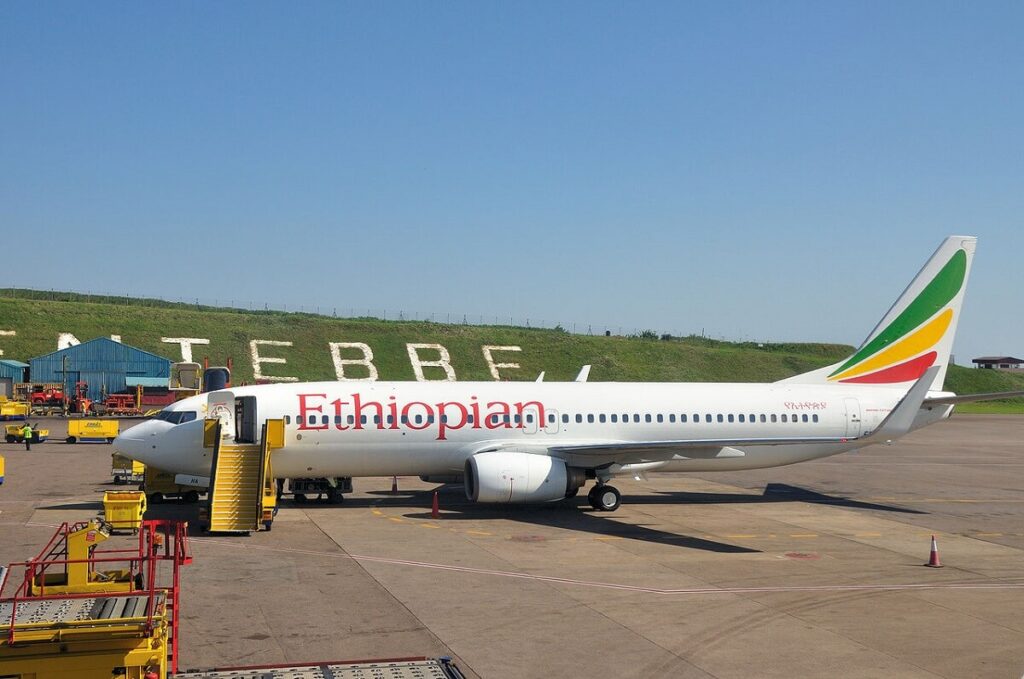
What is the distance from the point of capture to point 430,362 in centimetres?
10275

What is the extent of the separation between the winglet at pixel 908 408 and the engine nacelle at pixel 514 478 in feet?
35.1

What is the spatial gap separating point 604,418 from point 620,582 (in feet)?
39.8

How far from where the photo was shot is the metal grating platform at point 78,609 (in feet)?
37.8

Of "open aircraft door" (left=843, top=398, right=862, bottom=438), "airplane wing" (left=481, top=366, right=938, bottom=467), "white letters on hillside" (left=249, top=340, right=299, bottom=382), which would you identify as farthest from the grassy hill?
"open aircraft door" (left=843, top=398, right=862, bottom=438)

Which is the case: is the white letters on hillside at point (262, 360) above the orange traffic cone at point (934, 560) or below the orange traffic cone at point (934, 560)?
above

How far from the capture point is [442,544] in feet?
80.0

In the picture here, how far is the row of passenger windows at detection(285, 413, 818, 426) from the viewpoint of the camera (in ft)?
98.1

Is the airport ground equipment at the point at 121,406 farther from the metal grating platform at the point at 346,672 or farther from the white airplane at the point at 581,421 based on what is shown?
the metal grating platform at the point at 346,672

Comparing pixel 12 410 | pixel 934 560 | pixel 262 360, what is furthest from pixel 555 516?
pixel 262 360

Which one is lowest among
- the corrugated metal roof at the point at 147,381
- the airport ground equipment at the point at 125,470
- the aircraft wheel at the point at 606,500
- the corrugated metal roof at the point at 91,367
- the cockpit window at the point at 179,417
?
the aircraft wheel at the point at 606,500

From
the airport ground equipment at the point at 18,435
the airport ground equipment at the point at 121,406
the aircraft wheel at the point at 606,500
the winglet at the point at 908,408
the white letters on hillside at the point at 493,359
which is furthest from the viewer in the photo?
the white letters on hillside at the point at 493,359

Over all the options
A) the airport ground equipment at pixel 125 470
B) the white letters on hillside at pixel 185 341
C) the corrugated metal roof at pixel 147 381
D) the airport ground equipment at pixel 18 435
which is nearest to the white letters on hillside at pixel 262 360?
the white letters on hillside at pixel 185 341

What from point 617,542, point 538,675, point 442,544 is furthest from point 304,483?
point 538,675

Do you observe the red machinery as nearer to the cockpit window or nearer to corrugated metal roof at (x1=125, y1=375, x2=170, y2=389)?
corrugated metal roof at (x1=125, y1=375, x2=170, y2=389)
